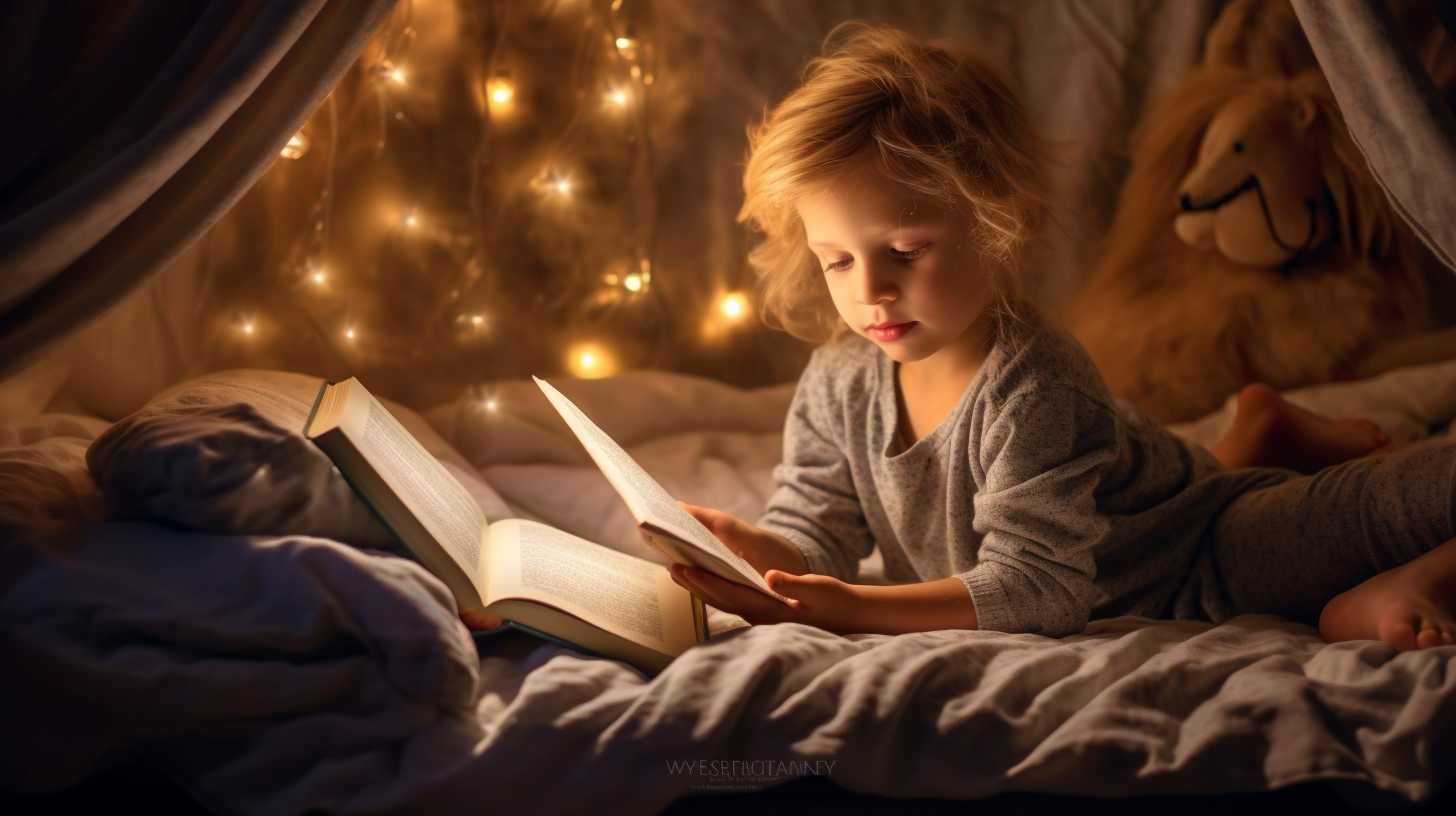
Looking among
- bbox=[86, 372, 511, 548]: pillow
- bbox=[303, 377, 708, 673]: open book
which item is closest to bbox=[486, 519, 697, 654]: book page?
bbox=[303, 377, 708, 673]: open book

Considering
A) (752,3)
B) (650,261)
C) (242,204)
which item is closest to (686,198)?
(650,261)

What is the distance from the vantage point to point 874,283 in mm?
1006

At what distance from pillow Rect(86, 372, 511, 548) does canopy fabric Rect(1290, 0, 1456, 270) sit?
1.04 m

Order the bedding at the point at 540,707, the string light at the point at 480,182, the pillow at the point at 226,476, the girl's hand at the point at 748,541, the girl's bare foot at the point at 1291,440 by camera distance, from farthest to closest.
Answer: the string light at the point at 480,182, the girl's bare foot at the point at 1291,440, the girl's hand at the point at 748,541, the pillow at the point at 226,476, the bedding at the point at 540,707

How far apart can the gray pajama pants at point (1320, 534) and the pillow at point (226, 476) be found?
0.90 m

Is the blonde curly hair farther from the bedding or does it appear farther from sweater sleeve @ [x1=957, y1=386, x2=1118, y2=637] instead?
the bedding

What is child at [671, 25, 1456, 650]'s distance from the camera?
1.01 metres

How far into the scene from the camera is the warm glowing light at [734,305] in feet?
6.57

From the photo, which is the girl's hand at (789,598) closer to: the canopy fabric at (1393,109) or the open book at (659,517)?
the open book at (659,517)

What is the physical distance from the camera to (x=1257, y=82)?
1.75 m

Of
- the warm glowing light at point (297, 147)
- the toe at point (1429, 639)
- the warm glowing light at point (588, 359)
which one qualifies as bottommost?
the toe at point (1429, 639)

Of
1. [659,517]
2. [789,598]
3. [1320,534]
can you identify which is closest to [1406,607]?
[1320,534]

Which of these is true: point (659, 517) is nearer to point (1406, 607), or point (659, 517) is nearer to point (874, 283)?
point (874, 283)

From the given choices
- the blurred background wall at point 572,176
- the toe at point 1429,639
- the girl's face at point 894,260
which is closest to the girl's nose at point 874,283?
the girl's face at point 894,260
